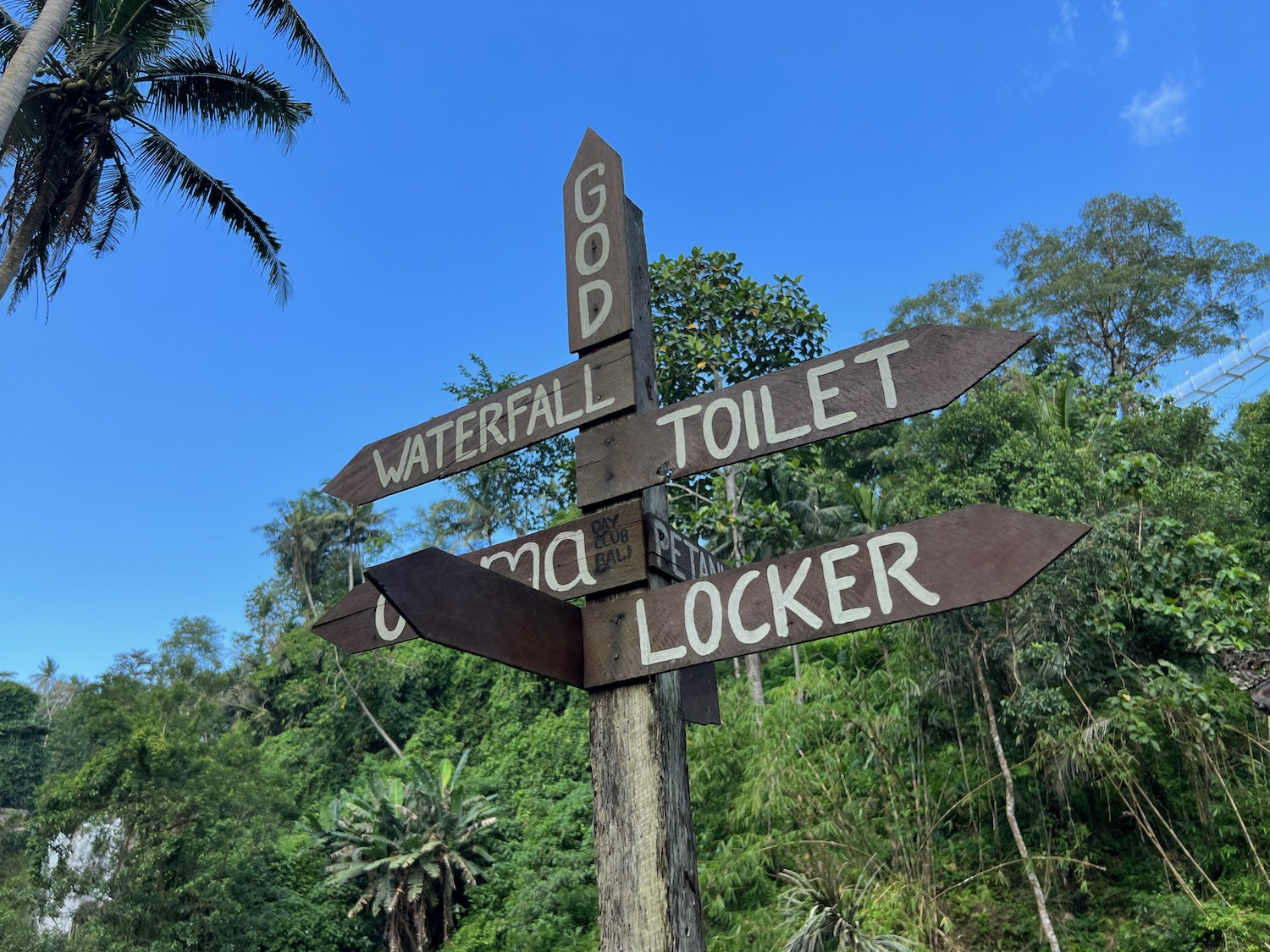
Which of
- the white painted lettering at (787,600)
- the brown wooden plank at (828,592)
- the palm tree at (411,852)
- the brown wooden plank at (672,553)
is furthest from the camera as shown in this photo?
the palm tree at (411,852)

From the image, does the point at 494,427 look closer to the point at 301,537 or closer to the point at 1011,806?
the point at 1011,806

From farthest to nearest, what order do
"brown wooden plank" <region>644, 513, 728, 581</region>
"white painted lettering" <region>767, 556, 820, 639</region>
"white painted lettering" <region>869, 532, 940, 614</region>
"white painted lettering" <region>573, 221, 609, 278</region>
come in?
1. "white painted lettering" <region>573, 221, 609, 278</region>
2. "brown wooden plank" <region>644, 513, 728, 581</region>
3. "white painted lettering" <region>767, 556, 820, 639</region>
4. "white painted lettering" <region>869, 532, 940, 614</region>

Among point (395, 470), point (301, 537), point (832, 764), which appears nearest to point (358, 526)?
point (301, 537)

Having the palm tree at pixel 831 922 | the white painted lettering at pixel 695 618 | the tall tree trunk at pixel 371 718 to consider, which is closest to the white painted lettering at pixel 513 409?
the white painted lettering at pixel 695 618

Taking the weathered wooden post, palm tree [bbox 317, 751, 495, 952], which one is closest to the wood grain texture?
the weathered wooden post

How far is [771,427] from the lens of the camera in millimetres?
2383

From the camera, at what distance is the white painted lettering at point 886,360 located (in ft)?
7.36

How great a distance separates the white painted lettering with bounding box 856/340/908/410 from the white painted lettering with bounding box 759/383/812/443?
0.21 m

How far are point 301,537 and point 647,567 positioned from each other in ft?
118

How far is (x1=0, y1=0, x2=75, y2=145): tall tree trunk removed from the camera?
336 inches

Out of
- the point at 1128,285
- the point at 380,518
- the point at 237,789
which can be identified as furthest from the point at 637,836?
the point at 380,518

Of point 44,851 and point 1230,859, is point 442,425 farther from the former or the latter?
point 44,851

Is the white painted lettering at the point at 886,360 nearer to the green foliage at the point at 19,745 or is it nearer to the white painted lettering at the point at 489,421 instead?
the white painted lettering at the point at 489,421

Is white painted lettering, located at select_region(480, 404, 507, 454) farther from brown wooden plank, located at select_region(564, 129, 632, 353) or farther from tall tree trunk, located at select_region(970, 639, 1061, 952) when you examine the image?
tall tree trunk, located at select_region(970, 639, 1061, 952)
